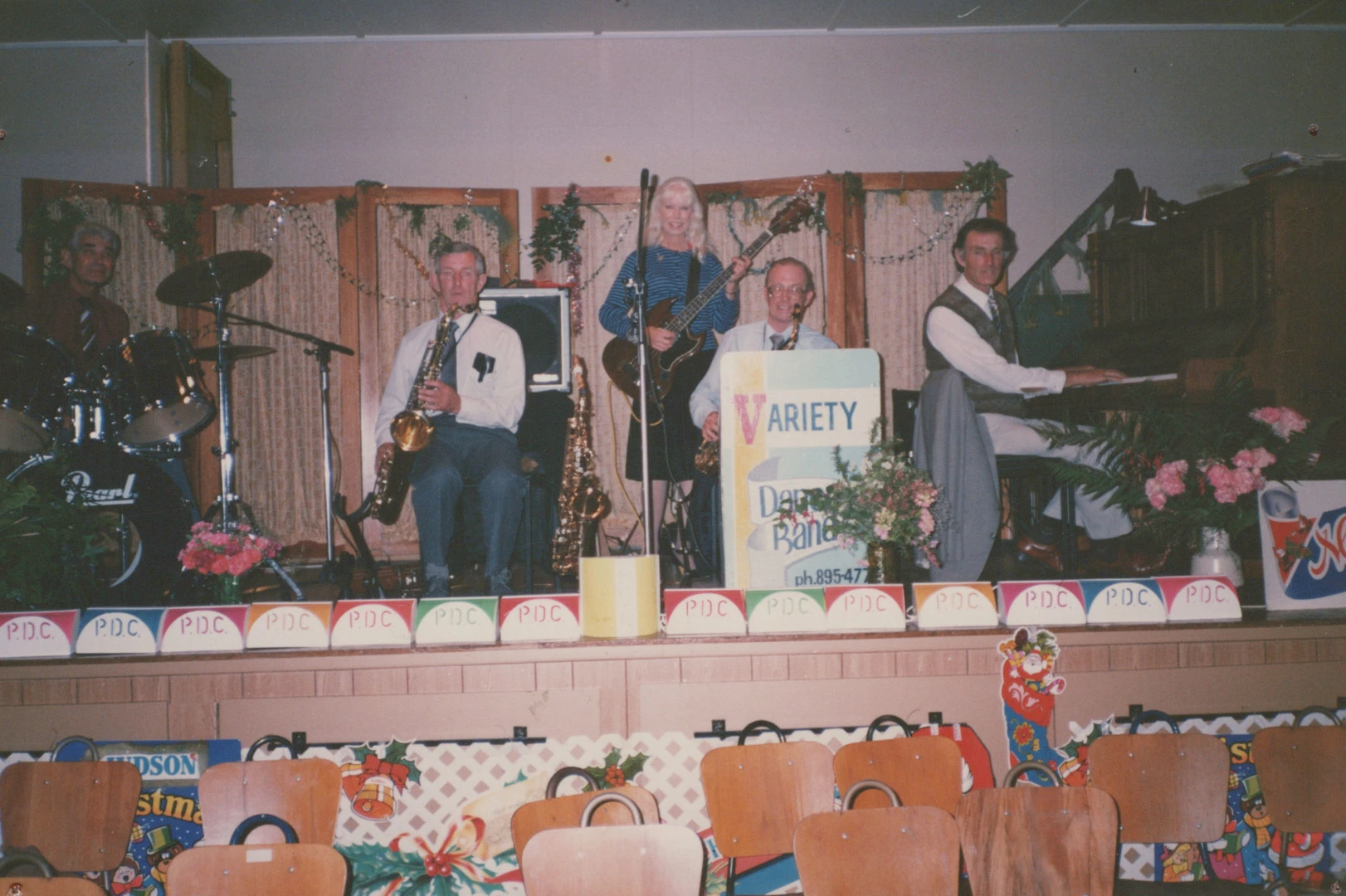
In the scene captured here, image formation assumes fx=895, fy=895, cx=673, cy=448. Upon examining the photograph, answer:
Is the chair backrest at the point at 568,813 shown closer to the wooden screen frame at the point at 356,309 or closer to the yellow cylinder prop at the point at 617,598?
the yellow cylinder prop at the point at 617,598

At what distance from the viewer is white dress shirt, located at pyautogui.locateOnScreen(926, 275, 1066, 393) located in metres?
3.94

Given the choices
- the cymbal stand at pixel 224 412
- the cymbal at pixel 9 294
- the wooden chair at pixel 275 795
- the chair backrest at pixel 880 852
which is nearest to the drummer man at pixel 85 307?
the cymbal at pixel 9 294

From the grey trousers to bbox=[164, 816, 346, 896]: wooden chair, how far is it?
6.98 ft

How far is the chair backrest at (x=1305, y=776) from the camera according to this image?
6.52 ft

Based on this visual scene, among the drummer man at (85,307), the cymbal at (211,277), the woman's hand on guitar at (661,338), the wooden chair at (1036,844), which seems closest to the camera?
the wooden chair at (1036,844)

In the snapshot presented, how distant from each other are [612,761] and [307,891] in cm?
91

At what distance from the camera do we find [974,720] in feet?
7.75

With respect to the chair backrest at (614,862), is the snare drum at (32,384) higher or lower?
higher

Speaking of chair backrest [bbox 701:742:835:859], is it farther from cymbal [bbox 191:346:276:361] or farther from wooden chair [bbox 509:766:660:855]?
cymbal [bbox 191:346:276:361]

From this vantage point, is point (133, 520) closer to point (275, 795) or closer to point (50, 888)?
point (275, 795)

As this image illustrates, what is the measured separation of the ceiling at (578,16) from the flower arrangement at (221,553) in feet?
13.6

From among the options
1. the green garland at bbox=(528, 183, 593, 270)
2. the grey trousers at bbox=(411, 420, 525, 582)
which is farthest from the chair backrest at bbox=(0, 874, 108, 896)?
the green garland at bbox=(528, 183, 593, 270)

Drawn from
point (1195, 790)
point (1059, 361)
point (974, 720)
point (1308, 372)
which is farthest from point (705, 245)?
point (1195, 790)

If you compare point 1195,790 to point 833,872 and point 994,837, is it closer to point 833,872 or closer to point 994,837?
point 994,837
